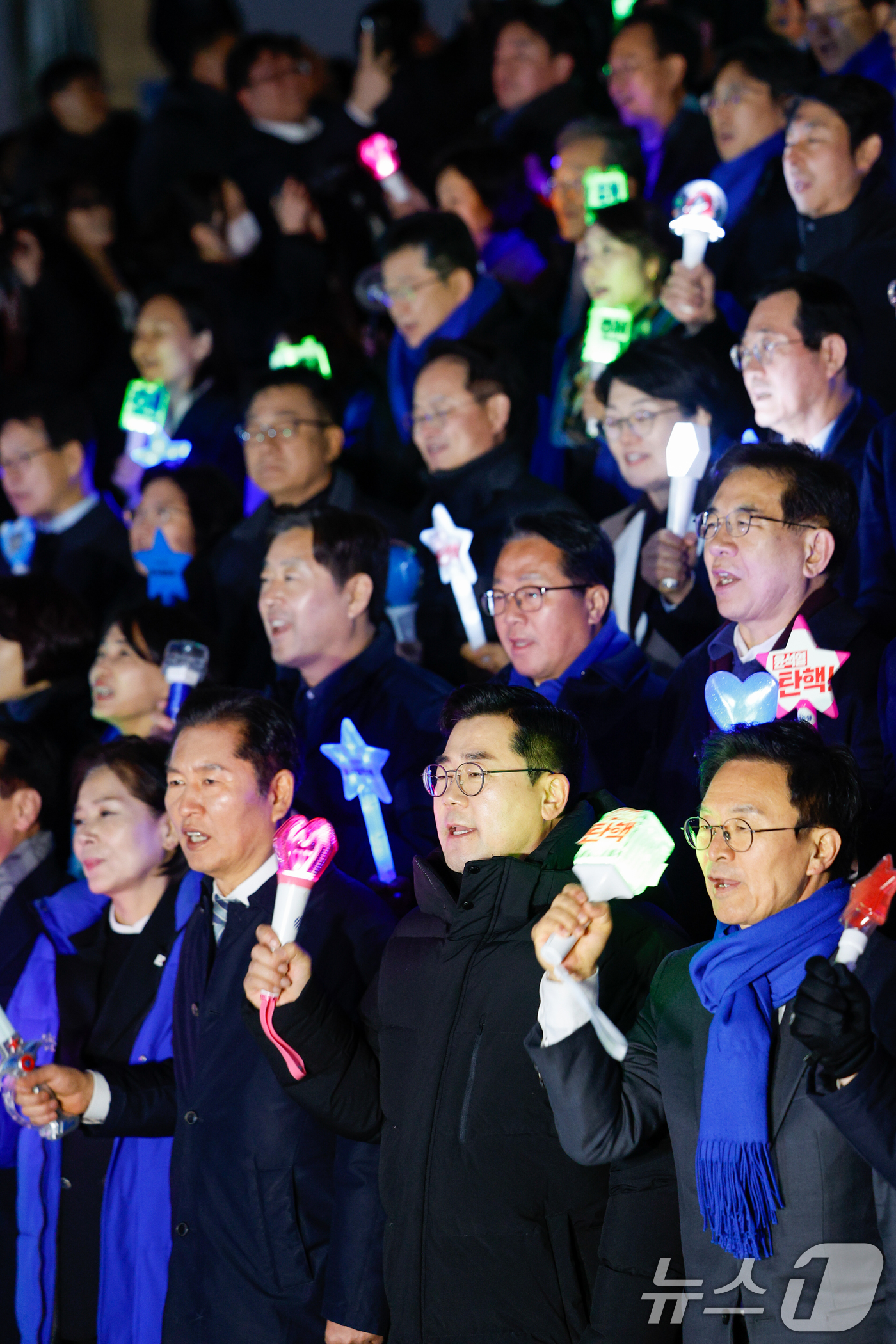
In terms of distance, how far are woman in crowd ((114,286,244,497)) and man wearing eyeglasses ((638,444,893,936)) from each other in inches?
132

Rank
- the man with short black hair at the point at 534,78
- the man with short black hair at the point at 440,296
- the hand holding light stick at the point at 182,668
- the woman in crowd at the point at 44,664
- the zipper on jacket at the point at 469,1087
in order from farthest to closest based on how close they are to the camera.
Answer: the man with short black hair at the point at 534,78
the man with short black hair at the point at 440,296
the woman in crowd at the point at 44,664
the hand holding light stick at the point at 182,668
the zipper on jacket at the point at 469,1087

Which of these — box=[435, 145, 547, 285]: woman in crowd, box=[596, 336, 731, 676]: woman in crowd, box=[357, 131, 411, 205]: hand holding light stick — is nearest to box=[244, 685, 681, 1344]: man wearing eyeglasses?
box=[596, 336, 731, 676]: woman in crowd

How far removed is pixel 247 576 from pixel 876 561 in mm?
2291

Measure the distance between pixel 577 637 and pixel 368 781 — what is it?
2.22ft

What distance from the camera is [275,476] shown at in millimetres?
5512

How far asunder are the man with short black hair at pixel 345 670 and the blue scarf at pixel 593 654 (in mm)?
335

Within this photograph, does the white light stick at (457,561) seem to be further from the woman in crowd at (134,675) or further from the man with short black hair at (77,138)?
the man with short black hair at (77,138)

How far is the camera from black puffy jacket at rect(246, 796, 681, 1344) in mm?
2754

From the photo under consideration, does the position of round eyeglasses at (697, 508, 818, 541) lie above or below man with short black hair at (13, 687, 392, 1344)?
above

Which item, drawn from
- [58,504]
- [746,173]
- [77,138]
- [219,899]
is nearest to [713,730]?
[219,899]

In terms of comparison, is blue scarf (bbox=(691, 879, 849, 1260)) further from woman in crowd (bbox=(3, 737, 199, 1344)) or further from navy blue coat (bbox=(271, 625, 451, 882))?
woman in crowd (bbox=(3, 737, 199, 1344))

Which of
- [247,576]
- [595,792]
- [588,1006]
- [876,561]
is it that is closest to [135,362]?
[247,576]

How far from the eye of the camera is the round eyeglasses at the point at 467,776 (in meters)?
3.08

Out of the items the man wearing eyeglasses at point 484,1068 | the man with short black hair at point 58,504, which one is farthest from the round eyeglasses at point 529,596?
the man with short black hair at point 58,504
